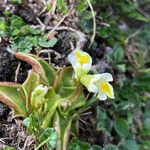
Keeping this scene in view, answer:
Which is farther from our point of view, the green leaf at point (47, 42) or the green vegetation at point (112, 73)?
the green leaf at point (47, 42)

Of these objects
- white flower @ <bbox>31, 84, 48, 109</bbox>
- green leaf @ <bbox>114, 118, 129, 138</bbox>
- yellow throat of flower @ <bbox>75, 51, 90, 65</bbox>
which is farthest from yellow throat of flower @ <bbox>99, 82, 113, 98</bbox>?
green leaf @ <bbox>114, 118, 129, 138</bbox>

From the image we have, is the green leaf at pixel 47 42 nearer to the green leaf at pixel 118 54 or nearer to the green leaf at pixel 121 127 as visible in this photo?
the green leaf at pixel 118 54

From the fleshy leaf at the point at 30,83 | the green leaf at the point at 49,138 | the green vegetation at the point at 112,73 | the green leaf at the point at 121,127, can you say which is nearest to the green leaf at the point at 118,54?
the green vegetation at the point at 112,73

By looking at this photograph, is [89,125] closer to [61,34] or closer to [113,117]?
[113,117]

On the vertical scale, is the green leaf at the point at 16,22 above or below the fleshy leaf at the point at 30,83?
above

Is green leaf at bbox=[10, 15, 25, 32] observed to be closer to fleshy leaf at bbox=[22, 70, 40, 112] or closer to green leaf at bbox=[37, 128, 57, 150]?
fleshy leaf at bbox=[22, 70, 40, 112]

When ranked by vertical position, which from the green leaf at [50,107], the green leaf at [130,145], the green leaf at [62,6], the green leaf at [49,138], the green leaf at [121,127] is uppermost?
the green leaf at [62,6]
